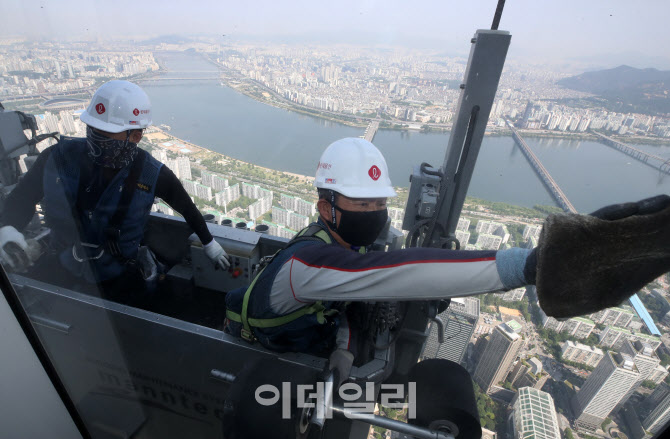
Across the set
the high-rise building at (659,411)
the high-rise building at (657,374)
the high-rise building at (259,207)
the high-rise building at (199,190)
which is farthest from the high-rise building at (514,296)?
the high-rise building at (199,190)

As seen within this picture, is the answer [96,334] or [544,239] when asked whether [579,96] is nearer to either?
[544,239]

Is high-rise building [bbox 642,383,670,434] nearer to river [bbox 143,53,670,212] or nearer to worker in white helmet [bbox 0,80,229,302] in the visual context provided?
river [bbox 143,53,670,212]

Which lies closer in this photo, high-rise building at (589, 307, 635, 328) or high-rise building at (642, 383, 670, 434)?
high-rise building at (642, 383, 670, 434)

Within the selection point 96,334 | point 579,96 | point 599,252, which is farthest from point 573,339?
point 96,334

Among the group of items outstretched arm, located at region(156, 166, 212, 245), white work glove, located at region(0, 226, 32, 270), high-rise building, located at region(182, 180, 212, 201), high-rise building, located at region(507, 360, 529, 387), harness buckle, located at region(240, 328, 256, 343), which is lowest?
high-rise building, located at region(507, 360, 529, 387)

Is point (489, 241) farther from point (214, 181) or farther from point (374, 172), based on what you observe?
point (214, 181)

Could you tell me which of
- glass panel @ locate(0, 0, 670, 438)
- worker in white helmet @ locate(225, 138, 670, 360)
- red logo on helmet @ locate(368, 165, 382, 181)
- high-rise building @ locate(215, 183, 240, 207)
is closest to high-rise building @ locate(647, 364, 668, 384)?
A: glass panel @ locate(0, 0, 670, 438)

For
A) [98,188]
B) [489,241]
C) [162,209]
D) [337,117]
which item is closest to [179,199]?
[98,188]
